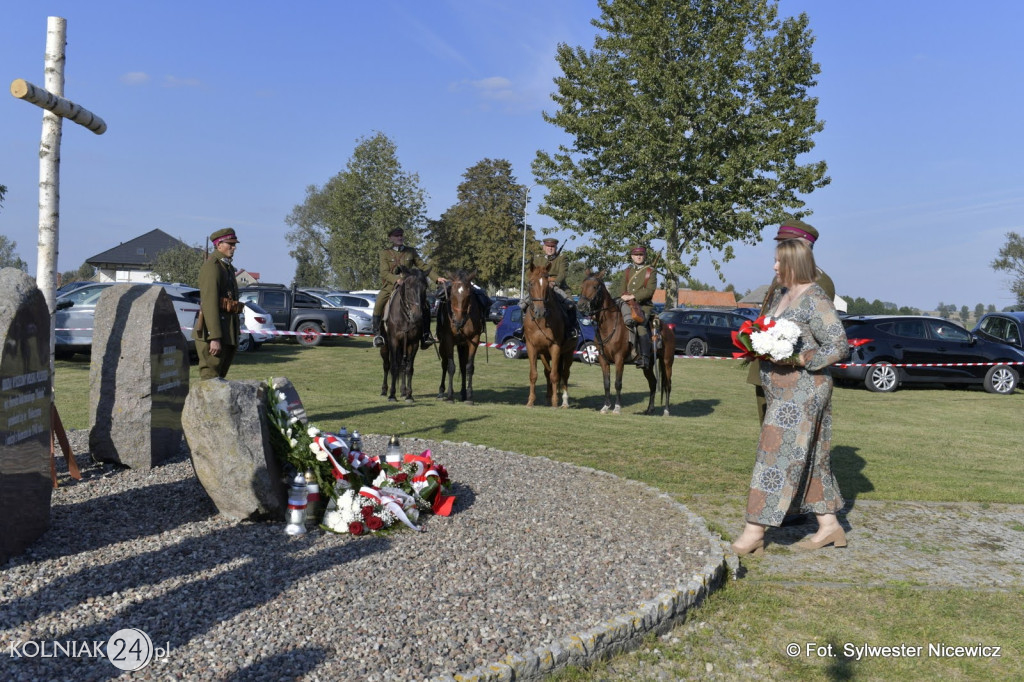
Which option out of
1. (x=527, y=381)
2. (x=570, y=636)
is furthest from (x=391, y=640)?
(x=527, y=381)

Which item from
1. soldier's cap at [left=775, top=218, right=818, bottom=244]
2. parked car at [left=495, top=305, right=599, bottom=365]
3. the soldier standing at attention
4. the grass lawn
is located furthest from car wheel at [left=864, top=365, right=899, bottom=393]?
the soldier standing at attention

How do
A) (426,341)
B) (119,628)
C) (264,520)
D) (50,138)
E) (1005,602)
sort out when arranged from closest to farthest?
(119,628) → (1005,602) → (264,520) → (50,138) → (426,341)

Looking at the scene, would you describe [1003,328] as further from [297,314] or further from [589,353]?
[297,314]

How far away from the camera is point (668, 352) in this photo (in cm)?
1548

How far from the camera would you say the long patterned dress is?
18.8ft

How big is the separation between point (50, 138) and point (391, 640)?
4.87m

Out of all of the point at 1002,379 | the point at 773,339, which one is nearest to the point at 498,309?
the point at 1002,379

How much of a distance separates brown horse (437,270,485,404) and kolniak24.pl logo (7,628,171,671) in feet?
35.7

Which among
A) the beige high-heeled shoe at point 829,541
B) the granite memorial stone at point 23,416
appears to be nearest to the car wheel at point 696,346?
the beige high-heeled shoe at point 829,541

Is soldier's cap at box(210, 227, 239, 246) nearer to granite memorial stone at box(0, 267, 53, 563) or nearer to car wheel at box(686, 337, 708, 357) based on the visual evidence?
granite memorial stone at box(0, 267, 53, 563)

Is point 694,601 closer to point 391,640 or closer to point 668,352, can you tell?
point 391,640

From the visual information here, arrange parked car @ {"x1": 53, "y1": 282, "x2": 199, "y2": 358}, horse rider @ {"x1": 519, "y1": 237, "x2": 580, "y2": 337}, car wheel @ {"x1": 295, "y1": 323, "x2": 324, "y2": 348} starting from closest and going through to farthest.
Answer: horse rider @ {"x1": 519, "y1": 237, "x2": 580, "y2": 337}
parked car @ {"x1": 53, "y1": 282, "x2": 199, "y2": 358}
car wheel @ {"x1": 295, "y1": 323, "x2": 324, "y2": 348}

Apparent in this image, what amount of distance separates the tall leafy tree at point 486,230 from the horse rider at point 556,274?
156 feet

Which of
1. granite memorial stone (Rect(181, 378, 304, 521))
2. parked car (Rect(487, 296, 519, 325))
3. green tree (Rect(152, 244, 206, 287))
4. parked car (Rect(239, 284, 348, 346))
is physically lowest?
granite memorial stone (Rect(181, 378, 304, 521))
